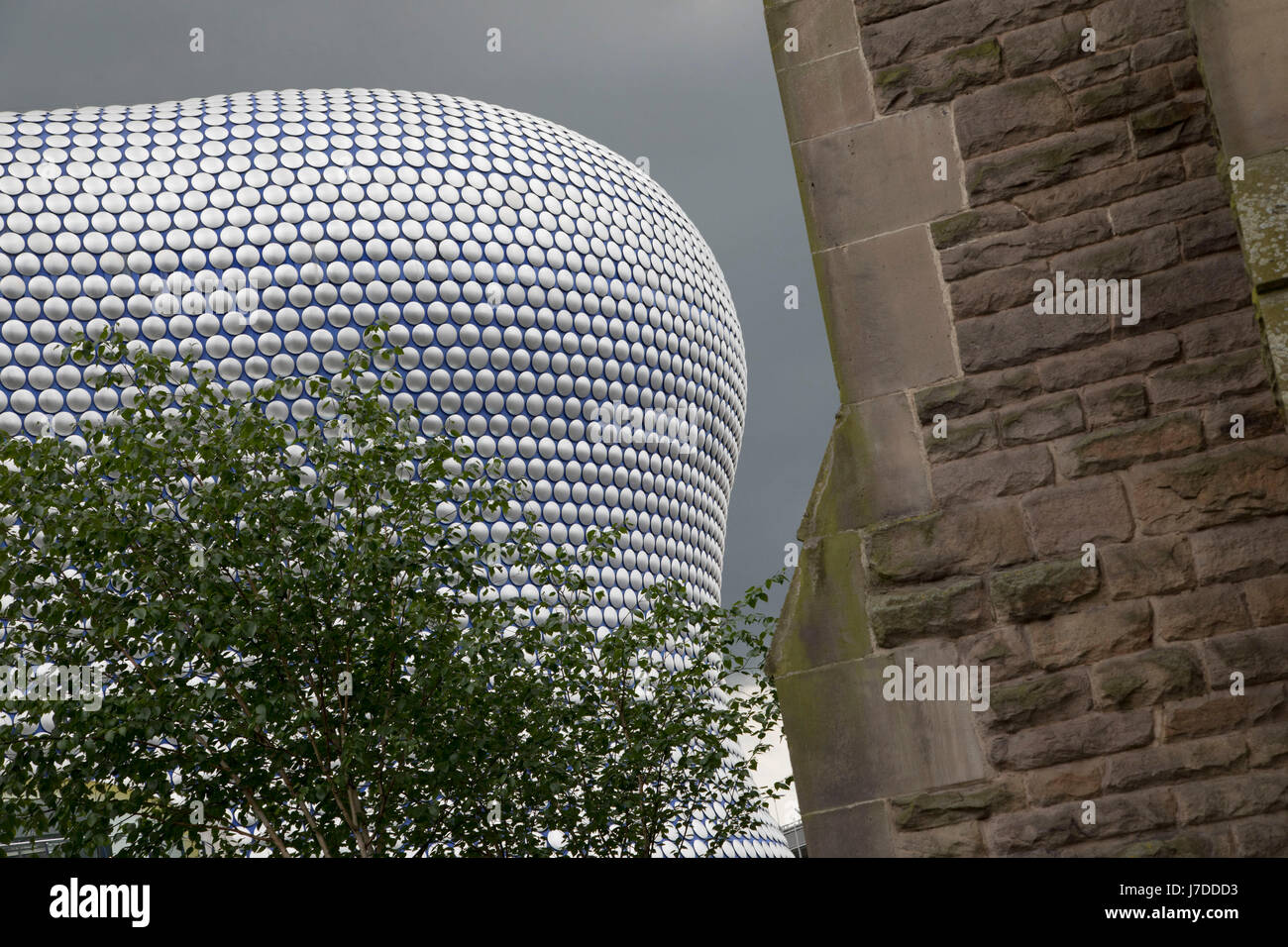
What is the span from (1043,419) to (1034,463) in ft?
0.55

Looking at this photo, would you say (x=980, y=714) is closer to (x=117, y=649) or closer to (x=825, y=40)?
(x=825, y=40)

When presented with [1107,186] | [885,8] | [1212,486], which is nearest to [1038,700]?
[1212,486]

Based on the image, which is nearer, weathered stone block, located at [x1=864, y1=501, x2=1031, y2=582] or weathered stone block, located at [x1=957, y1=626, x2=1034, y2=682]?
weathered stone block, located at [x1=957, y1=626, x2=1034, y2=682]

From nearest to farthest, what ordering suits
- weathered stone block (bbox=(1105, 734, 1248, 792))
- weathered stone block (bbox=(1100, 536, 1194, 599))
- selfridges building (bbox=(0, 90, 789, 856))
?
1. weathered stone block (bbox=(1105, 734, 1248, 792))
2. weathered stone block (bbox=(1100, 536, 1194, 599))
3. selfridges building (bbox=(0, 90, 789, 856))

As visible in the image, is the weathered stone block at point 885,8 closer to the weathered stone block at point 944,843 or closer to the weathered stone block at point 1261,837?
the weathered stone block at point 944,843

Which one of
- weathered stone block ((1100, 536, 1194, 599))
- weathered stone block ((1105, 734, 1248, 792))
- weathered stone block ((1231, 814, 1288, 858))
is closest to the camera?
weathered stone block ((1231, 814, 1288, 858))

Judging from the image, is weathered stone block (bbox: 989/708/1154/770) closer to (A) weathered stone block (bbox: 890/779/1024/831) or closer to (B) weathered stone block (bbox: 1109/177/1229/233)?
(A) weathered stone block (bbox: 890/779/1024/831)

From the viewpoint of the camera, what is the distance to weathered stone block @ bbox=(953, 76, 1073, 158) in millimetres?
5594

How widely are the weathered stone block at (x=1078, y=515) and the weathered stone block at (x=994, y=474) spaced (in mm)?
60

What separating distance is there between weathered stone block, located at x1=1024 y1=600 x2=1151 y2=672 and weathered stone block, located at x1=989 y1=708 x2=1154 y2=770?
0.22m

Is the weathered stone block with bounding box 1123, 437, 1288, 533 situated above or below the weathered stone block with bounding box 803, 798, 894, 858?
above

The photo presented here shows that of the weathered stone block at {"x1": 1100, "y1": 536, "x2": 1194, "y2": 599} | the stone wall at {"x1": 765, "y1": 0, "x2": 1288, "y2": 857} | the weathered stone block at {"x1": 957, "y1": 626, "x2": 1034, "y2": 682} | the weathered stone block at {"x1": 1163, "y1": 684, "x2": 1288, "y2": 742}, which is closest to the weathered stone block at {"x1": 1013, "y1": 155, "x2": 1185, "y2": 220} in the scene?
the stone wall at {"x1": 765, "y1": 0, "x2": 1288, "y2": 857}
